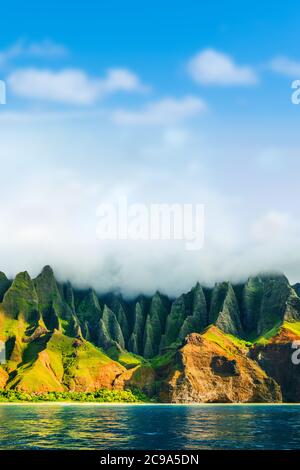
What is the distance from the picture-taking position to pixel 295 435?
92.6 meters

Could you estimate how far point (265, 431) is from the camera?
99.0 meters

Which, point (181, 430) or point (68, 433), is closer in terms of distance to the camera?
point (68, 433)

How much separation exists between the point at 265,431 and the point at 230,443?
24.0 m

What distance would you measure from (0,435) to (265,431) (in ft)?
158

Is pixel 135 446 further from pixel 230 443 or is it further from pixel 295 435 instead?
pixel 295 435
